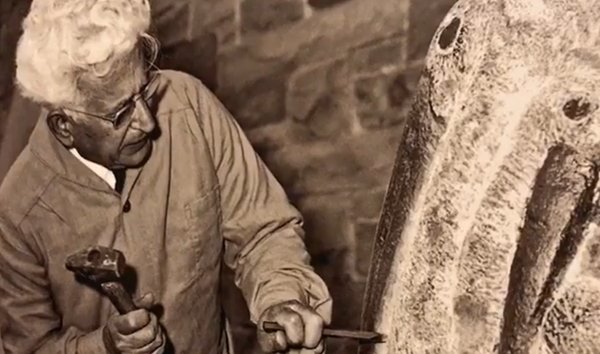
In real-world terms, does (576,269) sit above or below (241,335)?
above

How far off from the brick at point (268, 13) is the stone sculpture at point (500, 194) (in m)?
0.89

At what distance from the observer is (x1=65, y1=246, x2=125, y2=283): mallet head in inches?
39.4

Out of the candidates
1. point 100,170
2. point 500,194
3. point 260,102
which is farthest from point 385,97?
point 500,194

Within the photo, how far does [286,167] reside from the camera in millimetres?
1793

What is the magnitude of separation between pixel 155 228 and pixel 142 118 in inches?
6.0

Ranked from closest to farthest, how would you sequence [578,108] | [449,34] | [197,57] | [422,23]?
[578,108]
[449,34]
[422,23]
[197,57]

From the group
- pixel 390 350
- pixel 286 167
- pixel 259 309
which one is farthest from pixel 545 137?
pixel 286 167

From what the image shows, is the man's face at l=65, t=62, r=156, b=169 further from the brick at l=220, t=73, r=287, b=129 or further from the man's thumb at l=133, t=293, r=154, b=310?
the brick at l=220, t=73, r=287, b=129

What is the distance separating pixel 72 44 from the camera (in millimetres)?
1076

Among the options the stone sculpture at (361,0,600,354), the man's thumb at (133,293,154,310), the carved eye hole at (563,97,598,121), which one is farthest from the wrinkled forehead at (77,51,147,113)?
the carved eye hole at (563,97,598,121)

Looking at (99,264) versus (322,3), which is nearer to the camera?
(99,264)

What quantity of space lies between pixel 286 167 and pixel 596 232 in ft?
3.54

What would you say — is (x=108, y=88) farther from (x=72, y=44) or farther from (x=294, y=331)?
(x=294, y=331)

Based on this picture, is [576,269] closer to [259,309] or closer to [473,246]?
[473,246]
